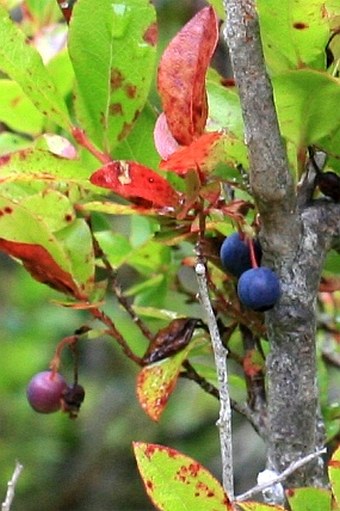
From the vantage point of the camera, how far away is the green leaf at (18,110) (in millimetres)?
915

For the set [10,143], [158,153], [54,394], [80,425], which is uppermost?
[158,153]

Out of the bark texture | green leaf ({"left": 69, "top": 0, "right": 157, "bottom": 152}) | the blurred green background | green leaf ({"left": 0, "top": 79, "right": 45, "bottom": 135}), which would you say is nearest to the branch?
the bark texture

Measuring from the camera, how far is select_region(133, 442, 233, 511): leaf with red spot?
1.93 ft

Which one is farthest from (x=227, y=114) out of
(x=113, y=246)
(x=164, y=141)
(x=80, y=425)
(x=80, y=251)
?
(x=80, y=425)

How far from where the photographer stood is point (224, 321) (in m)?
0.81

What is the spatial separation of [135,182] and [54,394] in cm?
26

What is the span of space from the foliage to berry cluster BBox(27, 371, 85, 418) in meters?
0.02

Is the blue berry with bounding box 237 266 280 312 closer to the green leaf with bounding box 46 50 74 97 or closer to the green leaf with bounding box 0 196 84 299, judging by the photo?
the green leaf with bounding box 0 196 84 299

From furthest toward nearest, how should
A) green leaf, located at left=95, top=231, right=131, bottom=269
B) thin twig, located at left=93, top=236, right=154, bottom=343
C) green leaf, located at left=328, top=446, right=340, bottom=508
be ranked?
green leaf, located at left=95, top=231, right=131, bottom=269
thin twig, located at left=93, top=236, right=154, bottom=343
green leaf, located at left=328, top=446, right=340, bottom=508

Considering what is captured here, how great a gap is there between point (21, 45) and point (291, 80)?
180mm

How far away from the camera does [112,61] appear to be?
715mm

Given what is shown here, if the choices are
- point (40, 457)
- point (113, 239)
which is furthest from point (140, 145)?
point (40, 457)

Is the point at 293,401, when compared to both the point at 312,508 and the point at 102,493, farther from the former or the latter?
the point at 102,493

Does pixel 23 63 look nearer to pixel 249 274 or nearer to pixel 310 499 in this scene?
pixel 249 274
